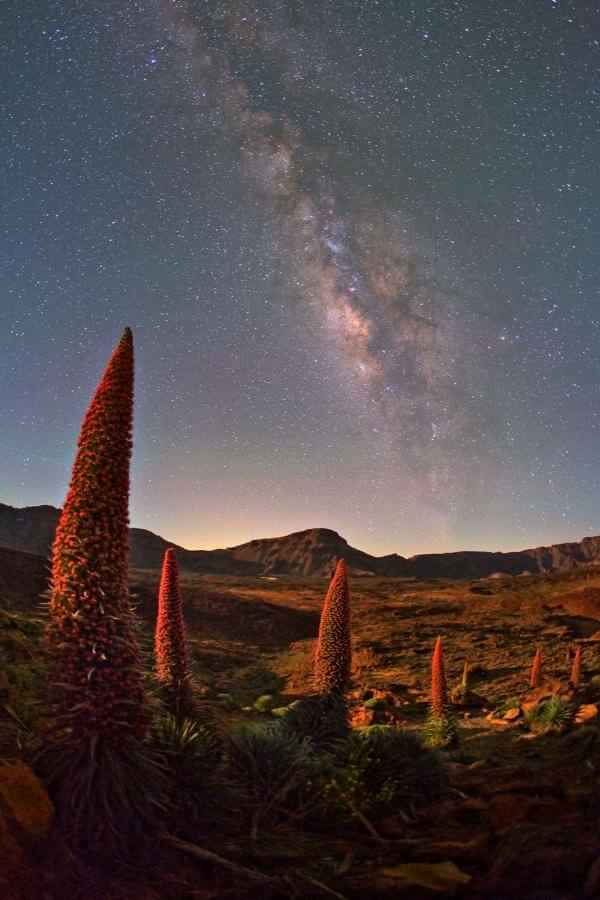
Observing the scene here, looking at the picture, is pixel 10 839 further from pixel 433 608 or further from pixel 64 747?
pixel 433 608

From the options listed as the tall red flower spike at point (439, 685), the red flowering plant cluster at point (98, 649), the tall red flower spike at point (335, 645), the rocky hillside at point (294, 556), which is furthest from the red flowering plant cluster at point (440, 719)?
the rocky hillside at point (294, 556)

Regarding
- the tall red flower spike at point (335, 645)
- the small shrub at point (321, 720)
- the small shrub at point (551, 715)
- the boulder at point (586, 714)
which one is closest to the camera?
A: the small shrub at point (321, 720)

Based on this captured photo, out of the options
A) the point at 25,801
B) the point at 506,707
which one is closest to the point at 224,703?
the point at 506,707

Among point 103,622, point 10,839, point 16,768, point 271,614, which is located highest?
point 103,622

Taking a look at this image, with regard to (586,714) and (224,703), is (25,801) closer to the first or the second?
(224,703)

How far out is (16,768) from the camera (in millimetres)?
3363

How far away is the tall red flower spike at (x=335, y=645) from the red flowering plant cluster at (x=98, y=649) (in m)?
3.43

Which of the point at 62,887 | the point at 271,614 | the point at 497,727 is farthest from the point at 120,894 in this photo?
the point at 271,614

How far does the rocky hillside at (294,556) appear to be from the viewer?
3981 inches

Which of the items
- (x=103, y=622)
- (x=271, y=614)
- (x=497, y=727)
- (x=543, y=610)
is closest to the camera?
(x=103, y=622)

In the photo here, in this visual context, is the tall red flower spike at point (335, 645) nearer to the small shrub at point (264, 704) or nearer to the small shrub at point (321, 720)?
the small shrub at point (321, 720)

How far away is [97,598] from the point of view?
365 centimetres

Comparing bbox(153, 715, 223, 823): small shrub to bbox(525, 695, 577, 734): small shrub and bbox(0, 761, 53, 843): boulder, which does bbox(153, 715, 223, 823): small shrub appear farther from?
bbox(525, 695, 577, 734): small shrub

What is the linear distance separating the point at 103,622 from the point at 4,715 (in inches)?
74.6
